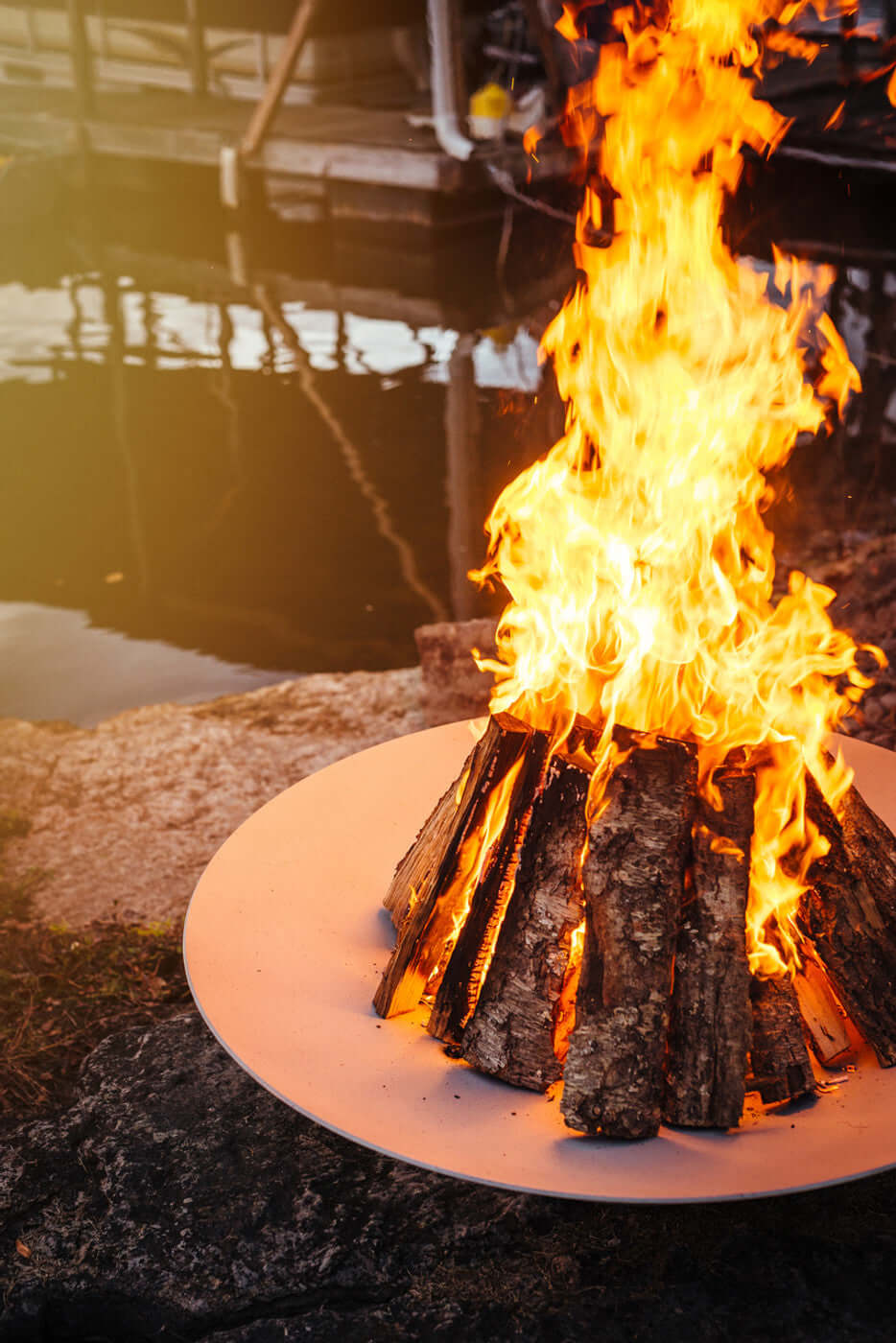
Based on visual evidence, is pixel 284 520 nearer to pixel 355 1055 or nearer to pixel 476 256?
pixel 355 1055

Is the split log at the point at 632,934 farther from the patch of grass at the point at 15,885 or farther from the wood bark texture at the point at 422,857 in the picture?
the patch of grass at the point at 15,885

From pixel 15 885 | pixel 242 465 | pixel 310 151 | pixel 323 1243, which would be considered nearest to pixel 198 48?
pixel 310 151

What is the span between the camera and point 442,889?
210 cm

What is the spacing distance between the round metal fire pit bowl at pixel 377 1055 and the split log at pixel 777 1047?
1.4 inches

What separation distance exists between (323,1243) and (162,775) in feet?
6.39

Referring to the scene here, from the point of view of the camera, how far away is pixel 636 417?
2.55m

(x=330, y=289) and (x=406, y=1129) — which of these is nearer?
(x=406, y=1129)

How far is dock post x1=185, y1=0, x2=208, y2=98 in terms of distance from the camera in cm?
1195

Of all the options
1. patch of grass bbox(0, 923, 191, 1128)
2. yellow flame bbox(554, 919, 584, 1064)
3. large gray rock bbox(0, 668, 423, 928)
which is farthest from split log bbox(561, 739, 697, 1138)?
large gray rock bbox(0, 668, 423, 928)

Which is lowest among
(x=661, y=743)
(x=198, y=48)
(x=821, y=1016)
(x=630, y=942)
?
(x=821, y=1016)

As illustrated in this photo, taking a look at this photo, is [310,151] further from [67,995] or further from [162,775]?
[67,995]

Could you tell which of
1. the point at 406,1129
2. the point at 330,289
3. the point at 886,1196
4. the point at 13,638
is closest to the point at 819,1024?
the point at 886,1196

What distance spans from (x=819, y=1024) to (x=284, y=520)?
14.1 feet

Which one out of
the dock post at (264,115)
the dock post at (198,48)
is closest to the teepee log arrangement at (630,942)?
the dock post at (264,115)
